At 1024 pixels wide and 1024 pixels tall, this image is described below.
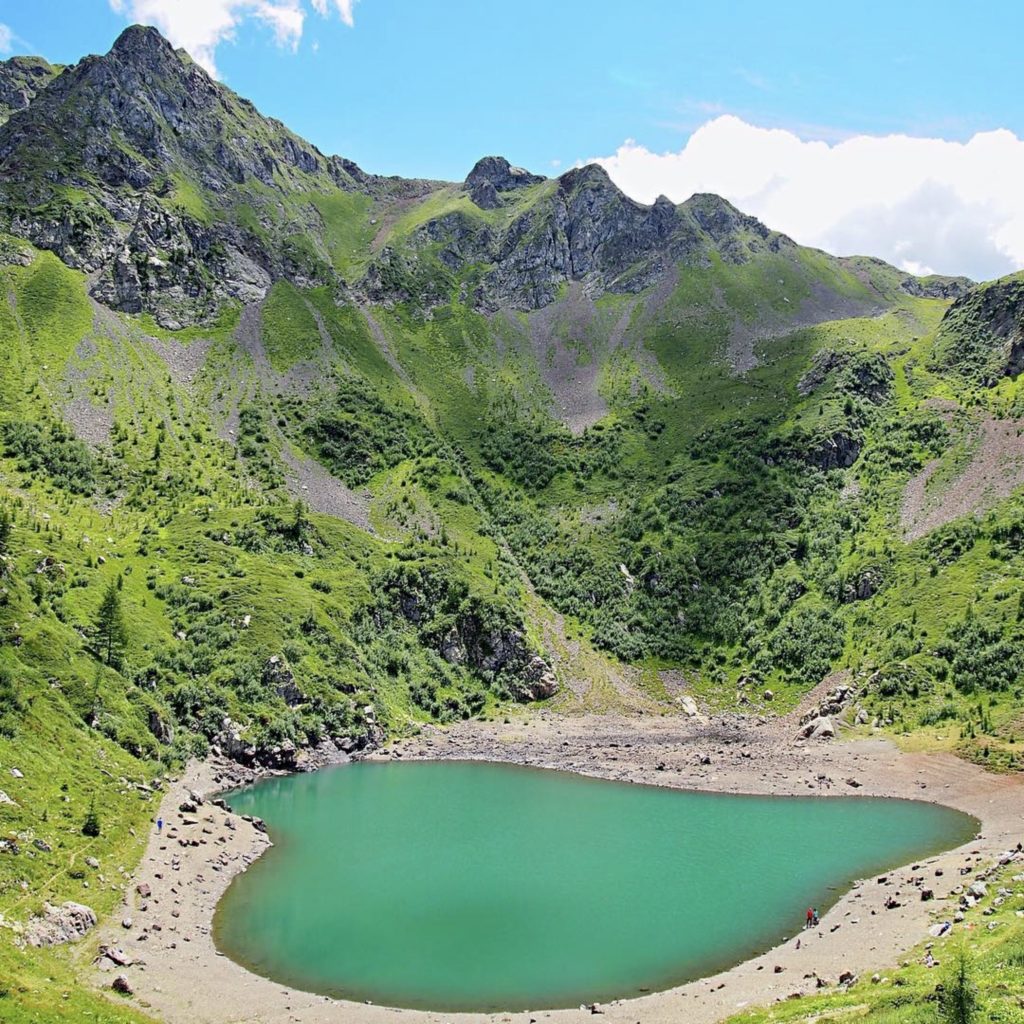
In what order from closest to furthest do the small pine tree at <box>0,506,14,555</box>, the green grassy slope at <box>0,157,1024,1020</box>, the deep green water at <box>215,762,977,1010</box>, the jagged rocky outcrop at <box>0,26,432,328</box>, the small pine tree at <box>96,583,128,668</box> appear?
the deep green water at <box>215,762,977,1010</box>, the green grassy slope at <box>0,157,1024,1020</box>, the small pine tree at <box>0,506,14,555</box>, the small pine tree at <box>96,583,128,668</box>, the jagged rocky outcrop at <box>0,26,432,328</box>

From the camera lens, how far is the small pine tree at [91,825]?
45.8 metres

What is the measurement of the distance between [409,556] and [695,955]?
272ft

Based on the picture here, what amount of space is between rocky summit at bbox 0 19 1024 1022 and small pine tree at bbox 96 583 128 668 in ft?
1.67

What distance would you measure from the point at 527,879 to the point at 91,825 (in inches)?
1082

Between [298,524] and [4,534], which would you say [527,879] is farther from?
[298,524]

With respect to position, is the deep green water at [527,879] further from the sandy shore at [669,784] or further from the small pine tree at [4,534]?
the small pine tree at [4,534]

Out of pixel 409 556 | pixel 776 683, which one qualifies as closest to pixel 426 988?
pixel 776 683

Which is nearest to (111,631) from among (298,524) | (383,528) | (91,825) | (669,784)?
(91,825)

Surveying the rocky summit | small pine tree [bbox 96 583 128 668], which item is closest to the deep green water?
the rocky summit

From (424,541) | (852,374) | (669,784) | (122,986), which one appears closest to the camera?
(122,986)

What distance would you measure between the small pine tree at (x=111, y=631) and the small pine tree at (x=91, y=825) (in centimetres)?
2605

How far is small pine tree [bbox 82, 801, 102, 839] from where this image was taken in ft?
150

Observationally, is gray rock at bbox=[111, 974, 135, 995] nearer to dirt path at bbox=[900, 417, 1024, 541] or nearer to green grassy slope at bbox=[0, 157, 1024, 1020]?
green grassy slope at bbox=[0, 157, 1024, 1020]

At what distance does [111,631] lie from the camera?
71.5 metres
